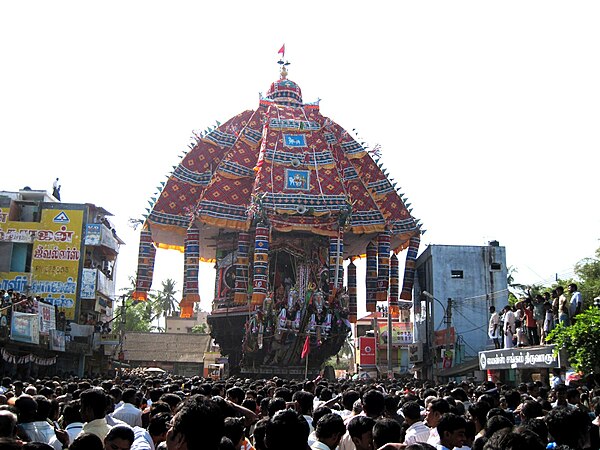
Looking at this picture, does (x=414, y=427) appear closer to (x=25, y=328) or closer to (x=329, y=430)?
(x=329, y=430)

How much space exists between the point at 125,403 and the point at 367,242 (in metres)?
31.7

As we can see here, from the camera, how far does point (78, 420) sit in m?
7.55

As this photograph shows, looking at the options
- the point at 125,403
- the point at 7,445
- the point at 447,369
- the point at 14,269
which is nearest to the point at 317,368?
the point at 447,369

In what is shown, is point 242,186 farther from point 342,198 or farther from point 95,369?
point 95,369

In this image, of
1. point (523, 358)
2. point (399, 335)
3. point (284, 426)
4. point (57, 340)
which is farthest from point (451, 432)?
point (399, 335)

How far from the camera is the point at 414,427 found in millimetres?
7348

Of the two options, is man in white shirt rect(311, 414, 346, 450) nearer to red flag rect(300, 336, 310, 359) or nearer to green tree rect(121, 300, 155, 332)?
red flag rect(300, 336, 310, 359)

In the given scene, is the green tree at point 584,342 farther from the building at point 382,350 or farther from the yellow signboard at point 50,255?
the building at point 382,350

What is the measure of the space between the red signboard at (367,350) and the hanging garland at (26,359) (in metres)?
27.4

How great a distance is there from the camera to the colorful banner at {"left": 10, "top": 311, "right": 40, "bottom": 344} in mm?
27905

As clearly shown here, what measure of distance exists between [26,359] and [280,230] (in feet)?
42.8

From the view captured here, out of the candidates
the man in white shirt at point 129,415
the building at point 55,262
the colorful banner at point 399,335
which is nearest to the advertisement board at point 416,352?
the colorful banner at point 399,335

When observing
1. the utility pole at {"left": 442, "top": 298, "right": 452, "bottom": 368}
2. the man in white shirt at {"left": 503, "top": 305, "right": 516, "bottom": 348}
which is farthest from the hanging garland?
the utility pole at {"left": 442, "top": 298, "right": 452, "bottom": 368}

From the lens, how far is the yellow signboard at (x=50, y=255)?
40.9m
